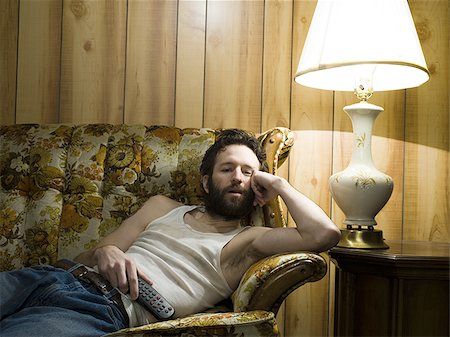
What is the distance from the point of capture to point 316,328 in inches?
90.8

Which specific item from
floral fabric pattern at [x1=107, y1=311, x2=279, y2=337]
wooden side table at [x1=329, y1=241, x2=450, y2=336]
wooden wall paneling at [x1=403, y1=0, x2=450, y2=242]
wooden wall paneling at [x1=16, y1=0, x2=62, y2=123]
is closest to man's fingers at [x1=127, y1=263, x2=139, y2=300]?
floral fabric pattern at [x1=107, y1=311, x2=279, y2=337]

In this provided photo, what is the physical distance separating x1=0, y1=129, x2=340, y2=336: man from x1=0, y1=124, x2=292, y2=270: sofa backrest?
0.31 feet

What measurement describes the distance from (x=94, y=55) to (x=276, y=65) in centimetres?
79

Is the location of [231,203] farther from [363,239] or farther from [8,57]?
[8,57]

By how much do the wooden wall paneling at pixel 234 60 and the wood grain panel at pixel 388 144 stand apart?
1.30 feet

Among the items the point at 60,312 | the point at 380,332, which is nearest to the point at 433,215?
the point at 380,332

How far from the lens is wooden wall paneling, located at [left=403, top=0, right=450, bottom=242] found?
233cm

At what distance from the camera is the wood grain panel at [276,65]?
2344 millimetres

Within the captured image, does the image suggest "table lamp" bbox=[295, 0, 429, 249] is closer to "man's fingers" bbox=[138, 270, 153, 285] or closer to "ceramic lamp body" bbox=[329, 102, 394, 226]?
"ceramic lamp body" bbox=[329, 102, 394, 226]

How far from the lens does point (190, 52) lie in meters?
2.35

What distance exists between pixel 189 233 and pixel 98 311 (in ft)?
1.49

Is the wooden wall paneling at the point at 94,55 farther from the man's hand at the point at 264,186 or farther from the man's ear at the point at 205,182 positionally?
the man's hand at the point at 264,186

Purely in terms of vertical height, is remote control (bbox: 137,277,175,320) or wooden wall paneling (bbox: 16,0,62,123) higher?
wooden wall paneling (bbox: 16,0,62,123)

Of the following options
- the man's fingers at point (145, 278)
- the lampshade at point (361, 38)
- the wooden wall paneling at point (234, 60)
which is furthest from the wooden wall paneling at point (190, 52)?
the man's fingers at point (145, 278)
